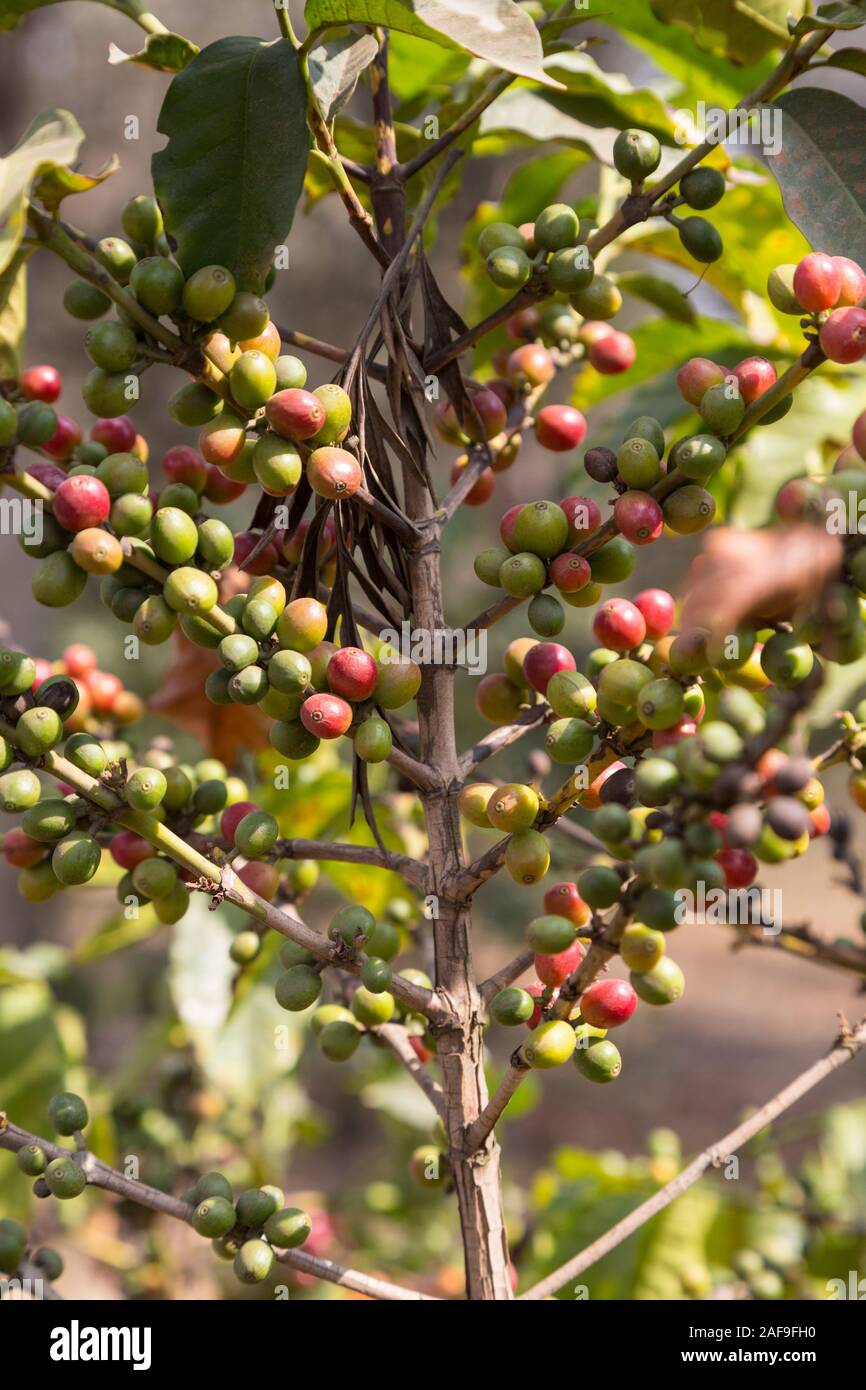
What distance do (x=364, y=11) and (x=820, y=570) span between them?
1.61 ft

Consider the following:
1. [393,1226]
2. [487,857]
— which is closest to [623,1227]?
[487,857]

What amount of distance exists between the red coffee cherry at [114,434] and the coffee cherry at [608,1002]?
55cm

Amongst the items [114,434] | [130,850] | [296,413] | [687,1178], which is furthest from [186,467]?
[687,1178]

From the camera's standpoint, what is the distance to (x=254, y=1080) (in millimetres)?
1639

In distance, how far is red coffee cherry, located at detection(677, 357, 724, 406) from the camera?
0.80m

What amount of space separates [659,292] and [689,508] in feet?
1.88

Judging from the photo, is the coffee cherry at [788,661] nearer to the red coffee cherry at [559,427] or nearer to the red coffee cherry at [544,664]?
the red coffee cherry at [544,664]

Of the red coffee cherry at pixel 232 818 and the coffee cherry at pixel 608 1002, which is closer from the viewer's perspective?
the coffee cherry at pixel 608 1002

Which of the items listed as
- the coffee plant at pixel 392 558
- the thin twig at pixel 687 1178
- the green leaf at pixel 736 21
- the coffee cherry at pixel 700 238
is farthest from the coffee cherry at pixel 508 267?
the thin twig at pixel 687 1178

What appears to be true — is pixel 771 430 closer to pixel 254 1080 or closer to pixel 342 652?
pixel 342 652

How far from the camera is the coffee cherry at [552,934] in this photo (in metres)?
0.73

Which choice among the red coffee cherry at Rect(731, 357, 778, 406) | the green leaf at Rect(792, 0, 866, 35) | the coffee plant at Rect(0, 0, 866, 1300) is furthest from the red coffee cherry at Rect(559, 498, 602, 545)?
the green leaf at Rect(792, 0, 866, 35)

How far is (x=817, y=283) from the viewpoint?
73 cm

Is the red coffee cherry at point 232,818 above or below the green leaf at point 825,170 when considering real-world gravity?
below
